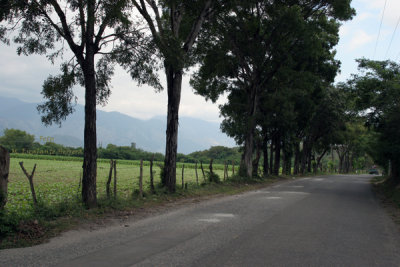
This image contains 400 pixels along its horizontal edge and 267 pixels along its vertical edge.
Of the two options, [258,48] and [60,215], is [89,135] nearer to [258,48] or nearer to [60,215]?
[60,215]

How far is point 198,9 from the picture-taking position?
54.5 ft

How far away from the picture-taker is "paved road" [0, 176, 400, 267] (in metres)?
5.63

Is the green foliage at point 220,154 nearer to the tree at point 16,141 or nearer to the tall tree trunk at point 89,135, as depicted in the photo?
the tree at point 16,141

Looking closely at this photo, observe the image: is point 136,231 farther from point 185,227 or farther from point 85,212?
point 85,212

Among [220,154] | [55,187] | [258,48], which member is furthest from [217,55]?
[220,154]

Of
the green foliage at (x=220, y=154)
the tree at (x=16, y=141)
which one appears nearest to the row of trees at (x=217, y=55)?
the green foliage at (x=220, y=154)

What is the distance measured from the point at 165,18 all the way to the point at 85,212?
11.5 metres

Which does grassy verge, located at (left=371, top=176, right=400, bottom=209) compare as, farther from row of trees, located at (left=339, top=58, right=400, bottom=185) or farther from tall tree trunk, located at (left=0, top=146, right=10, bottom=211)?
A: tall tree trunk, located at (left=0, top=146, right=10, bottom=211)

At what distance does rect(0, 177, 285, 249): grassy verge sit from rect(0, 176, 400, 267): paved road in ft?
1.69

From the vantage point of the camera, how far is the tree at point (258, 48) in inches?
831

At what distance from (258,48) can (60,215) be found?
1770cm

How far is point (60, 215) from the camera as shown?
9.15 metres

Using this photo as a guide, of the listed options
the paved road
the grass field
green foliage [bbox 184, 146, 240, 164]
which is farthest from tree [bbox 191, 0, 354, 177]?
green foliage [bbox 184, 146, 240, 164]

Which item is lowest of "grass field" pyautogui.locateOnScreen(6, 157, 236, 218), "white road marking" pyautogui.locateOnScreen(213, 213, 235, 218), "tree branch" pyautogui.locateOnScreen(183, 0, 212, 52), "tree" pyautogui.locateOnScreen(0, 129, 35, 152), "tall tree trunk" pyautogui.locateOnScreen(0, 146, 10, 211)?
"grass field" pyautogui.locateOnScreen(6, 157, 236, 218)
